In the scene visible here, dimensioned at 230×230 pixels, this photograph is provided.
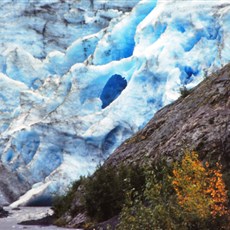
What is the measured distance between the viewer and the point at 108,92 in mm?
42031

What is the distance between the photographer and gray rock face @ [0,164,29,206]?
116 feet

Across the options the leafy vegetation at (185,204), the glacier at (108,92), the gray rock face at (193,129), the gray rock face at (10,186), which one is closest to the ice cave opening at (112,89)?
the glacier at (108,92)

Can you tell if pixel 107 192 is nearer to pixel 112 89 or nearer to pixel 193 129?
pixel 193 129

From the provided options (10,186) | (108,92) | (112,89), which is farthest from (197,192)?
(112,89)

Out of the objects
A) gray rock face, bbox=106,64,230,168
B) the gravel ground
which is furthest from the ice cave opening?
gray rock face, bbox=106,64,230,168

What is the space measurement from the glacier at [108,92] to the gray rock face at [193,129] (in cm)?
1214

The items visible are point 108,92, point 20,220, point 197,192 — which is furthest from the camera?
point 108,92

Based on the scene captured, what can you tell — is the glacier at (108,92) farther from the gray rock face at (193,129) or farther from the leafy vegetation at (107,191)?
the leafy vegetation at (107,191)

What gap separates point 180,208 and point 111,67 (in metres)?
30.9

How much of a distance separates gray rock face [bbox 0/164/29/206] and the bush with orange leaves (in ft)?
88.7

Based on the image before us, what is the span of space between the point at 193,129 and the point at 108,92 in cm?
2442

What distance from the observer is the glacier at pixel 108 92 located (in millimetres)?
35812

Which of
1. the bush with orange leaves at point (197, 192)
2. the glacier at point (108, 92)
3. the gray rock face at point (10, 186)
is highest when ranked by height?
the glacier at point (108, 92)

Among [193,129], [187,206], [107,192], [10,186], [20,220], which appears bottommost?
[187,206]
